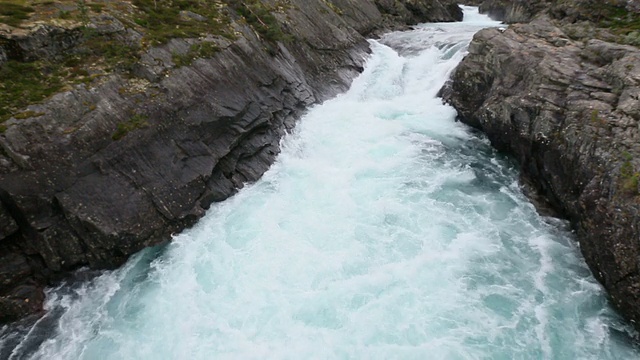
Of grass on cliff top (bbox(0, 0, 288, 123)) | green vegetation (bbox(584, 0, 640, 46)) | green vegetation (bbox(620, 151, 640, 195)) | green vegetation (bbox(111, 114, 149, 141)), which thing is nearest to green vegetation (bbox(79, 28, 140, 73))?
grass on cliff top (bbox(0, 0, 288, 123))

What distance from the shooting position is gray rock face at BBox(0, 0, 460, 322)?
1312 centimetres

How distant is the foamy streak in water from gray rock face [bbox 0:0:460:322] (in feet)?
3.42

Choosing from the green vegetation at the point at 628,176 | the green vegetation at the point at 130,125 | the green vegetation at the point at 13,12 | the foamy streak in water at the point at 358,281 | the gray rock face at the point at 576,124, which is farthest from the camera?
the green vegetation at the point at 13,12

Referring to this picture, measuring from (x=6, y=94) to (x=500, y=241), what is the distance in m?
19.0

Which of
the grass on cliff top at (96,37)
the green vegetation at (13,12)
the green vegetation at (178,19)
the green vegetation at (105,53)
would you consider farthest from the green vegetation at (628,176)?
the green vegetation at (13,12)

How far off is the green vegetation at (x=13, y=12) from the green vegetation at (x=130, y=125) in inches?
241

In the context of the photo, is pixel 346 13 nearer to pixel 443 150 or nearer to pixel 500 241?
pixel 443 150

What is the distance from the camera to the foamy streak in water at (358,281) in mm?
12070

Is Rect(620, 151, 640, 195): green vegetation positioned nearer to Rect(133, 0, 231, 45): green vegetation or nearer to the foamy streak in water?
the foamy streak in water

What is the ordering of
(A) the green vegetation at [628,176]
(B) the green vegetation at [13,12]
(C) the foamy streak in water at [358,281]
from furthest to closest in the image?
(B) the green vegetation at [13,12], (A) the green vegetation at [628,176], (C) the foamy streak in water at [358,281]

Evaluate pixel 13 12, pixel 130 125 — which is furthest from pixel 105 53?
pixel 130 125

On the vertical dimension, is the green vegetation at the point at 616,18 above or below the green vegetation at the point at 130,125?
below

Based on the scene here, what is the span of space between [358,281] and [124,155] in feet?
32.5

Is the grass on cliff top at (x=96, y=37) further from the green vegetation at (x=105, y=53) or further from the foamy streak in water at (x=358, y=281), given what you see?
the foamy streak in water at (x=358, y=281)
